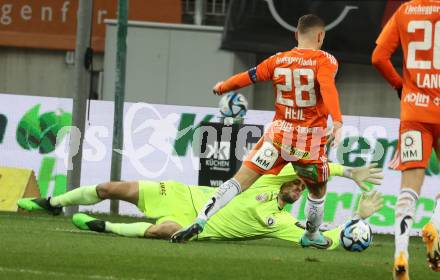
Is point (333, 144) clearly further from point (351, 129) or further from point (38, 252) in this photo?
point (351, 129)

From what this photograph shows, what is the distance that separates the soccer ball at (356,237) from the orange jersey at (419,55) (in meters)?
2.99

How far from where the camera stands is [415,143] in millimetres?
9227

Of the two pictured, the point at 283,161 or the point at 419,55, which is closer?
the point at 419,55

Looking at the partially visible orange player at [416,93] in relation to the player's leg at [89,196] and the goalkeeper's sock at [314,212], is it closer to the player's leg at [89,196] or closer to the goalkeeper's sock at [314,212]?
the goalkeeper's sock at [314,212]

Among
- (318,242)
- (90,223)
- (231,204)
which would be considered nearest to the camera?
(90,223)

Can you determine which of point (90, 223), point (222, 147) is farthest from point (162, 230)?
point (222, 147)

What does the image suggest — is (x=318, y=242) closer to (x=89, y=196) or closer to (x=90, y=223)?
(x=90, y=223)

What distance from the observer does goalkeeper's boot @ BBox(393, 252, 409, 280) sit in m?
8.71

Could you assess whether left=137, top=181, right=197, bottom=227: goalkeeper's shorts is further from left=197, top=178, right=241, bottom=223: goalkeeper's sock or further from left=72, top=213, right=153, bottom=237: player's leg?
left=197, top=178, right=241, bottom=223: goalkeeper's sock

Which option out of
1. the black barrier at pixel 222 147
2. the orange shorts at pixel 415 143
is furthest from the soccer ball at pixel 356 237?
the black barrier at pixel 222 147

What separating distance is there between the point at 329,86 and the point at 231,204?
192cm

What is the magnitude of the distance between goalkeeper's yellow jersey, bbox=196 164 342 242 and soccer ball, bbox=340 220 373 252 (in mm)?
595

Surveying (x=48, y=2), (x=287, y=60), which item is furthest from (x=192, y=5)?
(x=287, y=60)

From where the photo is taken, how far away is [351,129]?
18.3 metres
